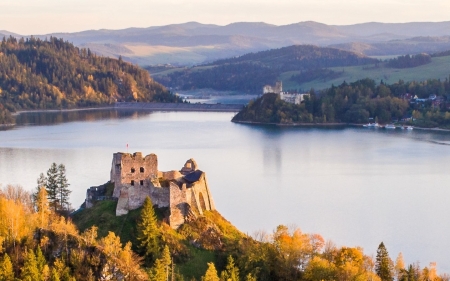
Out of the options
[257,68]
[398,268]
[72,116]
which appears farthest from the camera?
[257,68]

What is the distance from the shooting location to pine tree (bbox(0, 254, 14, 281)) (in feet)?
64.1

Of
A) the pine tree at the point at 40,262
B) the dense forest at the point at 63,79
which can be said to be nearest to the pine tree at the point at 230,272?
the pine tree at the point at 40,262

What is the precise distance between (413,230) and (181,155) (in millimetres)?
20759

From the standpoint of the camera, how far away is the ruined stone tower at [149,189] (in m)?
21.9

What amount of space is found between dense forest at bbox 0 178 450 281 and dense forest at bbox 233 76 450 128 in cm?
4977

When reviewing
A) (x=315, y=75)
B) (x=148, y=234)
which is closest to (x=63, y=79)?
(x=315, y=75)

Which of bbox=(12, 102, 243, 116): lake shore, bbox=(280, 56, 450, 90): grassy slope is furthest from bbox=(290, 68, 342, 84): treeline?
bbox=(12, 102, 243, 116): lake shore

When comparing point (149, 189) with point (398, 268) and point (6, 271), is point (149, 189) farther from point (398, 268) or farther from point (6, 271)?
point (398, 268)

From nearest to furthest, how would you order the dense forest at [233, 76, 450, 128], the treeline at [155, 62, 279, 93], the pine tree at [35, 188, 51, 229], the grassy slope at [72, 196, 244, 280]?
the grassy slope at [72, 196, 244, 280], the pine tree at [35, 188, 51, 229], the dense forest at [233, 76, 450, 128], the treeline at [155, 62, 279, 93]

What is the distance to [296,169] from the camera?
43469 mm

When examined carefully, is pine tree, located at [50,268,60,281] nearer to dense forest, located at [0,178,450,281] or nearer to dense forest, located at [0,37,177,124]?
dense forest, located at [0,178,450,281]

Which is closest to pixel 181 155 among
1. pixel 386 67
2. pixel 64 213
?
pixel 64 213

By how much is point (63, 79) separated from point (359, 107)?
42762 mm

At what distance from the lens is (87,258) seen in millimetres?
20141
